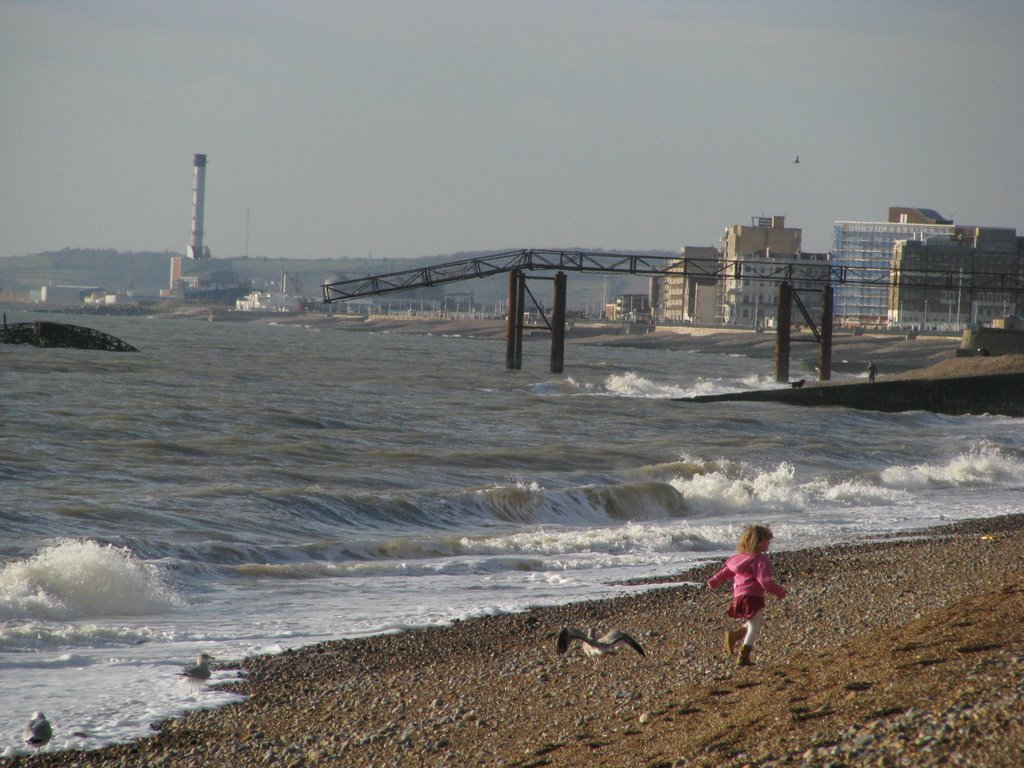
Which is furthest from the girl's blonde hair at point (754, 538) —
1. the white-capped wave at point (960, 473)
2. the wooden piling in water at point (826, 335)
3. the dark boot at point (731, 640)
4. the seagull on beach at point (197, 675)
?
the wooden piling in water at point (826, 335)

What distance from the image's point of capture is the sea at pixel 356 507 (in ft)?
32.8

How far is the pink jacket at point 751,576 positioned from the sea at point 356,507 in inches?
126

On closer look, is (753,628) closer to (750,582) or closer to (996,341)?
(750,582)

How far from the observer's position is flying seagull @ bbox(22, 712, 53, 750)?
700cm

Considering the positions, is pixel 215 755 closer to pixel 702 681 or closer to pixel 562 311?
pixel 702 681

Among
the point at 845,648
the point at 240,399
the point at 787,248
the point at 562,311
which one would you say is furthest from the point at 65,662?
the point at 787,248

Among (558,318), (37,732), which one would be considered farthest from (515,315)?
(37,732)

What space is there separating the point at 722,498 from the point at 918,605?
1075 cm

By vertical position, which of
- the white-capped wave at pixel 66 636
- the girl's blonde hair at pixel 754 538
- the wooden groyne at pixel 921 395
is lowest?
the white-capped wave at pixel 66 636

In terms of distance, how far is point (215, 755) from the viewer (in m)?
6.90

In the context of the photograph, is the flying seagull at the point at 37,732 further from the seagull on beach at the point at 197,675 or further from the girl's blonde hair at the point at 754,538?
the girl's blonde hair at the point at 754,538

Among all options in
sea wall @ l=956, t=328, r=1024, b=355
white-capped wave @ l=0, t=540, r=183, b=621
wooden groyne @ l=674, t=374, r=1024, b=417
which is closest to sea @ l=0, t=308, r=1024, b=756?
white-capped wave @ l=0, t=540, r=183, b=621

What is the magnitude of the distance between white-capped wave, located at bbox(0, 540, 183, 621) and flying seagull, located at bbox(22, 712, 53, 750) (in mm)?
3785

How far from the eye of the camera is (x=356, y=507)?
17844 millimetres
